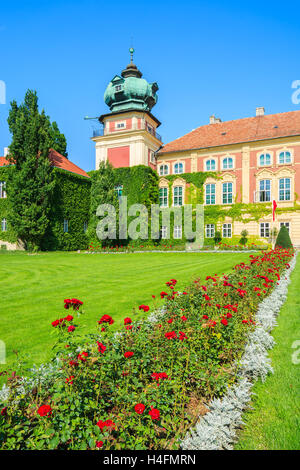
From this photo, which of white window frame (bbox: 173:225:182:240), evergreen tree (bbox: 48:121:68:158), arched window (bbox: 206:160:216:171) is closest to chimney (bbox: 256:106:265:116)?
arched window (bbox: 206:160:216:171)

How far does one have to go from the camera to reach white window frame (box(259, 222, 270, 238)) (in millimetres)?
27656

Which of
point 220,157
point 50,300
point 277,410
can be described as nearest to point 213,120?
point 220,157

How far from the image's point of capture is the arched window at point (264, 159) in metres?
Answer: 27.9

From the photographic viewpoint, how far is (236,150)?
1154 inches

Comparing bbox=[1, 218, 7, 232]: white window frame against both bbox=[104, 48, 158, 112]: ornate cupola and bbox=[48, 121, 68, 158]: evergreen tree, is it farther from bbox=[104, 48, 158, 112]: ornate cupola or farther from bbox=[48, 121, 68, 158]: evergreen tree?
bbox=[104, 48, 158, 112]: ornate cupola

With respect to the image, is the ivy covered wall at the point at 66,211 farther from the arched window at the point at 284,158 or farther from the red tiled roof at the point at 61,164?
the arched window at the point at 284,158

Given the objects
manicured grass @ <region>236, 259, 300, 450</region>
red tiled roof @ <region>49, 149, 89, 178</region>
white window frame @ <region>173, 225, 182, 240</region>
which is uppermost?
red tiled roof @ <region>49, 149, 89, 178</region>

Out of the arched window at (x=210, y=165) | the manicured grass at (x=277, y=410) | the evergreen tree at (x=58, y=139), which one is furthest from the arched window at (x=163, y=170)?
the manicured grass at (x=277, y=410)

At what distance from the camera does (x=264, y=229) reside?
27781 mm

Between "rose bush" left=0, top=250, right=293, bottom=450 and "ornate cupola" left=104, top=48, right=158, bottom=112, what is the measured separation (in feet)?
102

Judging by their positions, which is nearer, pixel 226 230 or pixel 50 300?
pixel 50 300

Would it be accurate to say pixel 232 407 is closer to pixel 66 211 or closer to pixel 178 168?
pixel 66 211

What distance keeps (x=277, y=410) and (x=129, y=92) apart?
33801mm
